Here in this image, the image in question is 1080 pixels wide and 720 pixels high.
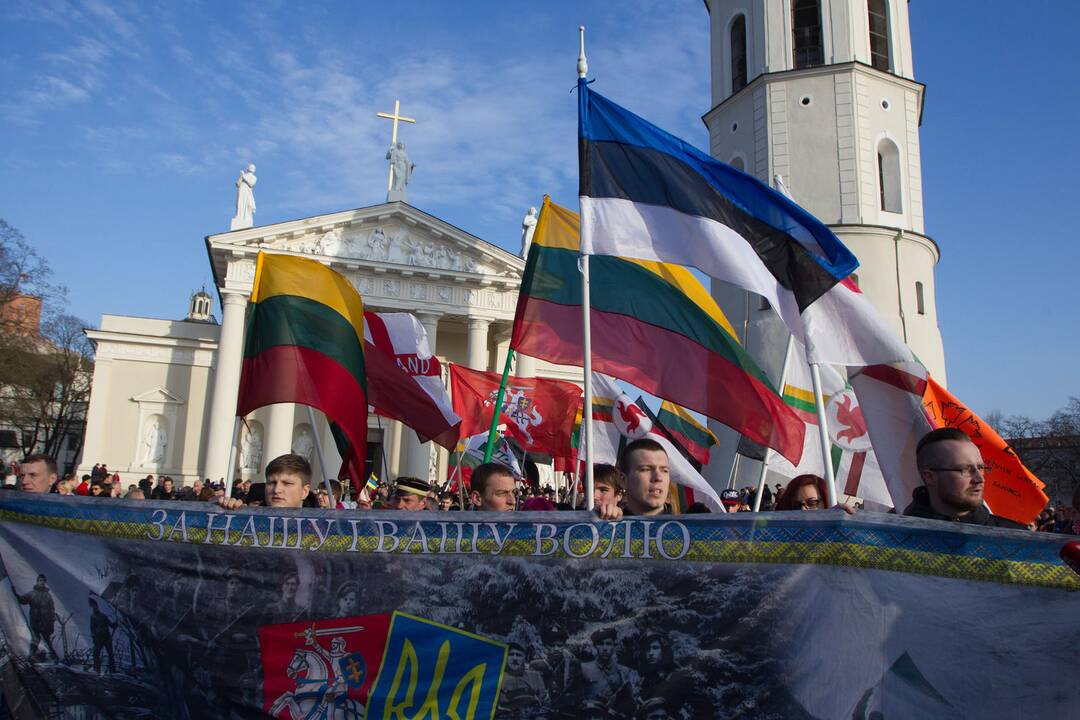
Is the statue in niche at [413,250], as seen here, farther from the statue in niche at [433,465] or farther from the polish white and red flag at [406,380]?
the polish white and red flag at [406,380]

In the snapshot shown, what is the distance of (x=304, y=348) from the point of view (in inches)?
244

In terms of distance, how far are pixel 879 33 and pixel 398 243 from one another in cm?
1992

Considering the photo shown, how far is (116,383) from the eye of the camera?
35.4 meters

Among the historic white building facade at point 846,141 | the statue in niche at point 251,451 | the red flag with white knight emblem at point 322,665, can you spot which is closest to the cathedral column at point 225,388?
the statue in niche at point 251,451

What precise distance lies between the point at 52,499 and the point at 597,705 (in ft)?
10.3

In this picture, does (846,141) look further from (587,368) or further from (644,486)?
(644,486)

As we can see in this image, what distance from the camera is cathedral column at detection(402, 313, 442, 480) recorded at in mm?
33281

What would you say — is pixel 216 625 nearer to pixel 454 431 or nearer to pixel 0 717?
pixel 0 717

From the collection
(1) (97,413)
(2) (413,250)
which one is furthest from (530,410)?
(1) (97,413)

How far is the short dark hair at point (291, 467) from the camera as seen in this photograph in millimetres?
4520

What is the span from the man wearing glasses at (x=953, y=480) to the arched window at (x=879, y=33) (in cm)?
2753

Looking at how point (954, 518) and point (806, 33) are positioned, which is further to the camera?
point (806, 33)

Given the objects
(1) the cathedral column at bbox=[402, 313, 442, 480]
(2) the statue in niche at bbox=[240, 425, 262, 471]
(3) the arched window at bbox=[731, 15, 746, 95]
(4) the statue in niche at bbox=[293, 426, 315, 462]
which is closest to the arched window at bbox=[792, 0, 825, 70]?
(3) the arched window at bbox=[731, 15, 746, 95]

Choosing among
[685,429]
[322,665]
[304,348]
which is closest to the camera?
[322,665]
